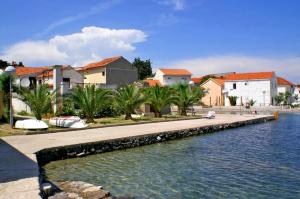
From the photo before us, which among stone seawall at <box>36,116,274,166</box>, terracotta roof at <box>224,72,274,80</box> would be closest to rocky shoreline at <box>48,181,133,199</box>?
stone seawall at <box>36,116,274,166</box>

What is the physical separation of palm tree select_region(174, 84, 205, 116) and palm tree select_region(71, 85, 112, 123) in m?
12.0

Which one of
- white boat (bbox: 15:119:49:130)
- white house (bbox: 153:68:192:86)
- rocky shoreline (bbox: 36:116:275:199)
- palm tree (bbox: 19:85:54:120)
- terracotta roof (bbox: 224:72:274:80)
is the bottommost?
rocky shoreline (bbox: 36:116:275:199)

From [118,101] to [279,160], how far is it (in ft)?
57.9

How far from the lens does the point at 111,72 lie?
2482 inches

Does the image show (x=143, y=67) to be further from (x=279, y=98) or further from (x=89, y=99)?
(x=89, y=99)

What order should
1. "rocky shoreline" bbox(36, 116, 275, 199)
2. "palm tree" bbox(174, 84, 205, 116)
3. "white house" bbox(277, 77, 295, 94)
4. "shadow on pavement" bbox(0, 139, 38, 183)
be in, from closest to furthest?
"rocky shoreline" bbox(36, 116, 275, 199) → "shadow on pavement" bbox(0, 139, 38, 183) → "palm tree" bbox(174, 84, 205, 116) → "white house" bbox(277, 77, 295, 94)

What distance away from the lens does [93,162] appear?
622 inches

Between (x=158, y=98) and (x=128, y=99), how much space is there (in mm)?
4782

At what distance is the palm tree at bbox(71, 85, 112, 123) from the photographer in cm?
2767

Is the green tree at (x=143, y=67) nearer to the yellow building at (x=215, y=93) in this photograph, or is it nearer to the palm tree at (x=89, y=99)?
the yellow building at (x=215, y=93)

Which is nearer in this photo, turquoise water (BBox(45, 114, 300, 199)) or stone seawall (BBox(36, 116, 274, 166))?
turquoise water (BBox(45, 114, 300, 199))

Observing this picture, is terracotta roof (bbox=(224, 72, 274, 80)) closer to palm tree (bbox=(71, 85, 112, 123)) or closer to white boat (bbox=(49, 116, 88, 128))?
palm tree (bbox=(71, 85, 112, 123))

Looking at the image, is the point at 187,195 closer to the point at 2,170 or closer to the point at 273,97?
the point at 2,170

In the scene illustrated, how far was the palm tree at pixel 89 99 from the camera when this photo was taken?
27.7m
